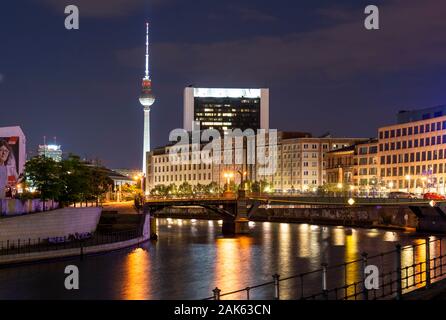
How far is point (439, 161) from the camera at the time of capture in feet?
428

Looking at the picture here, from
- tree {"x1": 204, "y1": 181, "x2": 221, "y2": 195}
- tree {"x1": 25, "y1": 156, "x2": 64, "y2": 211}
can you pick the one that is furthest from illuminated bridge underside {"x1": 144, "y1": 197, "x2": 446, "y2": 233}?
tree {"x1": 204, "y1": 181, "x2": 221, "y2": 195}

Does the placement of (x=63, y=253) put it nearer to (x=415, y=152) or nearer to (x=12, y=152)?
(x=12, y=152)

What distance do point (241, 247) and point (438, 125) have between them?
69.0 metres

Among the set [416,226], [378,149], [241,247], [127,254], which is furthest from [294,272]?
[378,149]

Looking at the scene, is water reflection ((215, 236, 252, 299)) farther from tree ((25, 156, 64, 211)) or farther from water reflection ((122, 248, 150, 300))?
tree ((25, 156, 64, 211))

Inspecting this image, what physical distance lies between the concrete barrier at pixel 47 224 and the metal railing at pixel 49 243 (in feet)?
1.33

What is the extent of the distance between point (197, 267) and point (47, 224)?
44.1 feet

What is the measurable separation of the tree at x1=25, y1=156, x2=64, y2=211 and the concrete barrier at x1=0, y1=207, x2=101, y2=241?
12.4 feet

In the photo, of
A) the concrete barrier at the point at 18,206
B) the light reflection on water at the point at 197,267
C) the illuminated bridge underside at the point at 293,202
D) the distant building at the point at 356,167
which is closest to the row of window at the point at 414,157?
the distant building at the point at 356,167

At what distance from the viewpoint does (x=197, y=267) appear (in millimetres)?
55750

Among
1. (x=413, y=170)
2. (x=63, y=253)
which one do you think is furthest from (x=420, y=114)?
(x=63, y=253)

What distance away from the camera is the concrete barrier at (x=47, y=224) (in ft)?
181

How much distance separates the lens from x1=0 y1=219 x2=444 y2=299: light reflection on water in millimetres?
42688

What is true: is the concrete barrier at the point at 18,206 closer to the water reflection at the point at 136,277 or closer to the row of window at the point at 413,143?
the water reflection at the point at 136,277
